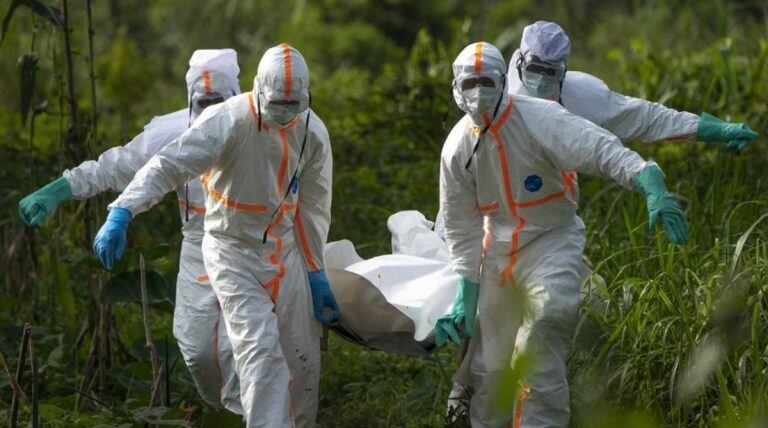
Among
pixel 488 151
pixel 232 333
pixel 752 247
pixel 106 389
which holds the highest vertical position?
pixel 488 151

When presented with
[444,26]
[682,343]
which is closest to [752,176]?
[682,343]

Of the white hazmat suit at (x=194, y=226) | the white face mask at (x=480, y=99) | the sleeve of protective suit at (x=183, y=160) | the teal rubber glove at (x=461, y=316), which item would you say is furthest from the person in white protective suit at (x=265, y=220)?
the white face mask at (x=480, y=99)

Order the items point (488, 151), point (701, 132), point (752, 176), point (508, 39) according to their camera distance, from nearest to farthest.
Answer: point (488, 151) → point (701, 132) → point (752, 176) → point (508, 39)

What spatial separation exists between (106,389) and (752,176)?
3488mm

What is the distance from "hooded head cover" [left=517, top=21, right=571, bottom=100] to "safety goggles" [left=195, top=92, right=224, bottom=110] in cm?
130

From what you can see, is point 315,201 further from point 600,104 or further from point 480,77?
point 600,104

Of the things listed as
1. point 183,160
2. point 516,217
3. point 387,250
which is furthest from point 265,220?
point 387,250

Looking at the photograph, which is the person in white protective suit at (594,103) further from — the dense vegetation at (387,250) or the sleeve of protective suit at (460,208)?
the sleeve of protective suit at (460,208)

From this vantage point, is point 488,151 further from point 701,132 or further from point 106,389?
point 106,389

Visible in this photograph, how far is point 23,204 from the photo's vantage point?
214 inches

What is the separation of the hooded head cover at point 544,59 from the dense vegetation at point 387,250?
359mm

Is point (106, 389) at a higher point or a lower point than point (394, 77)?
lower

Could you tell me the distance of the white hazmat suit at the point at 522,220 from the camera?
5.09 metres

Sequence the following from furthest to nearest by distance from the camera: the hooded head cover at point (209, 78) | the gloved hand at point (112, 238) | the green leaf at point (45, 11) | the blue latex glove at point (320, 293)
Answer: the green leaf at point (45, 11) < the hooded head cover at point (209, 78) < the blue latex glove at point (320, 293) < the gloved hand at point (112, 238)
